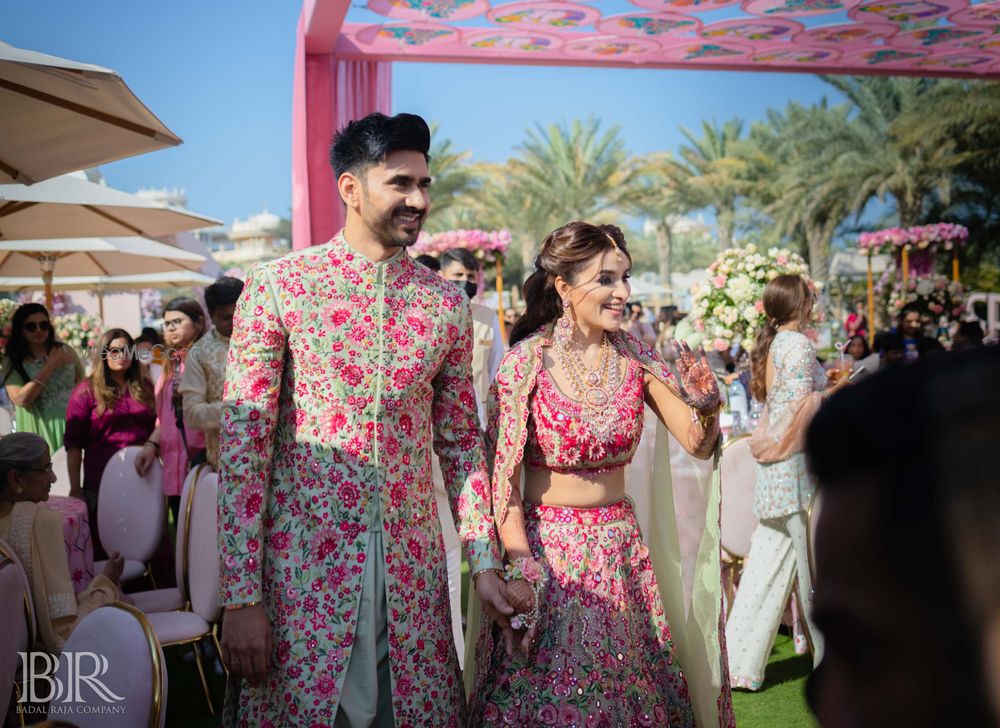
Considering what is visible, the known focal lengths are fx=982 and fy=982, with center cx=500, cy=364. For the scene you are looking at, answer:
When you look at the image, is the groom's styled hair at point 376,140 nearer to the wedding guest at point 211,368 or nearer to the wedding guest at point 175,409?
the wedding guest at point 211,368

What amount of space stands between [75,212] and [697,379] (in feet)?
21.0

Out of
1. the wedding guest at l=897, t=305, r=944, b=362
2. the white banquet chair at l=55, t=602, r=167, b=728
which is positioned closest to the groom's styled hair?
the white banquet chair at l=55, t=602, r=167, b=728

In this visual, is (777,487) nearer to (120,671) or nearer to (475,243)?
(120,671)

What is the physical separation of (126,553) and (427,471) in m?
3.39

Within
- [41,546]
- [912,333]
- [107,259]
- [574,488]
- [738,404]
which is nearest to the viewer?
[574,488]

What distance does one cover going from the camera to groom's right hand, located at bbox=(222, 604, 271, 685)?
208 centimetres

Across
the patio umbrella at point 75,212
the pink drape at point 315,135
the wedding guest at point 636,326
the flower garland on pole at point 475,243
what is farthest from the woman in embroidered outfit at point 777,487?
the wedding guest at point 636,326

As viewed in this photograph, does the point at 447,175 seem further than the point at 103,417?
Yes

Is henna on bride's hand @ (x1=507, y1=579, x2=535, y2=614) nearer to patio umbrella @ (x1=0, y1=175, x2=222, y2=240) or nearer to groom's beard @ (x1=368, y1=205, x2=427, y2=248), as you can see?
groom's beard @ (x1=368, y1=205, x2=427, y2=248)

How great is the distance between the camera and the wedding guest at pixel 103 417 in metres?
5.69

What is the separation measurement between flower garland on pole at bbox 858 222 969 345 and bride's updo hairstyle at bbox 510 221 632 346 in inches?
401

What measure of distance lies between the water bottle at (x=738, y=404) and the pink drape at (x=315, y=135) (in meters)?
3.50

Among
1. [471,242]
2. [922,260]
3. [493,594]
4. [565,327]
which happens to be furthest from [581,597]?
[922,260]

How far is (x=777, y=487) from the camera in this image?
4484 millimetres
